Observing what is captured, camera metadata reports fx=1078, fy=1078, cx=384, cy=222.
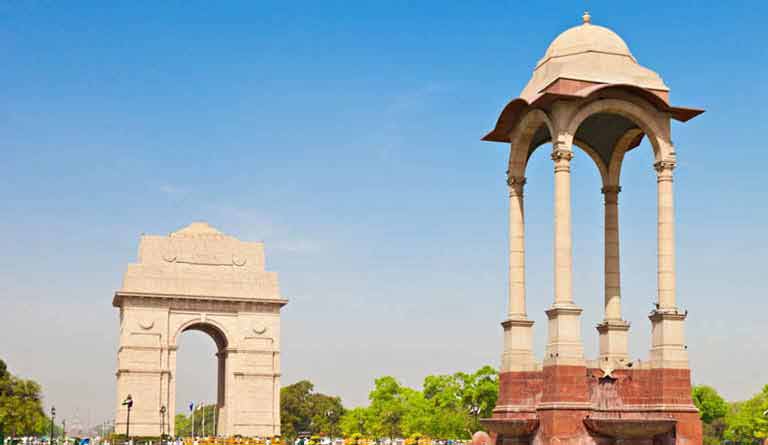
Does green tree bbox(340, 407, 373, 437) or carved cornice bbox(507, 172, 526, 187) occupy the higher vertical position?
carved cornice bbox(507, 172, 526, 187)

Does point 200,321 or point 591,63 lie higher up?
point 591,63

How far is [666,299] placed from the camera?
29.9 metres

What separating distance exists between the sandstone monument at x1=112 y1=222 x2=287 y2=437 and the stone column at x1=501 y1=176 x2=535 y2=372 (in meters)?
51.9

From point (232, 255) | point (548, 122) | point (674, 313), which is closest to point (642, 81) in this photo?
point (548, 122)

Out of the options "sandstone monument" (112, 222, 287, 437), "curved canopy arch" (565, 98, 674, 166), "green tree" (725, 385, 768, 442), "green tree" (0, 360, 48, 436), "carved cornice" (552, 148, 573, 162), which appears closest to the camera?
"carved cornice" (552, 148, 573, 162)

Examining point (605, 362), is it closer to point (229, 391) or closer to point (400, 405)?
point (229, 391)

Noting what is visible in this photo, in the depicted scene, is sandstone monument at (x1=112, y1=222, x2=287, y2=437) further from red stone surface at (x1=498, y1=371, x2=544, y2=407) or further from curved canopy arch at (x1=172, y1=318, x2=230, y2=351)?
red stone surface at (x1=498, y1=371, x2=544, y2=407)

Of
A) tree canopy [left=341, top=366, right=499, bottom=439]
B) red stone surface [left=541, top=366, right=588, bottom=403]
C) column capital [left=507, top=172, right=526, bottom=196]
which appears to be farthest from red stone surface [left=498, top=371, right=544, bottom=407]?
tree canopy [left=341, top=366, right=499, bottom=439]

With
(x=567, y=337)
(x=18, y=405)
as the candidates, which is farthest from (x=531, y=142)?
(x=18, y=405)

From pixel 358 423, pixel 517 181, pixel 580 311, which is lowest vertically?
pixel 358 423

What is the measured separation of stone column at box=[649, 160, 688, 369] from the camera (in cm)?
2962

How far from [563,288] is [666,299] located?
3.00 meters

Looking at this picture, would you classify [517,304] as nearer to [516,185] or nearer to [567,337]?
[567,337]

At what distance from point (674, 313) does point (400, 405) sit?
258ft
